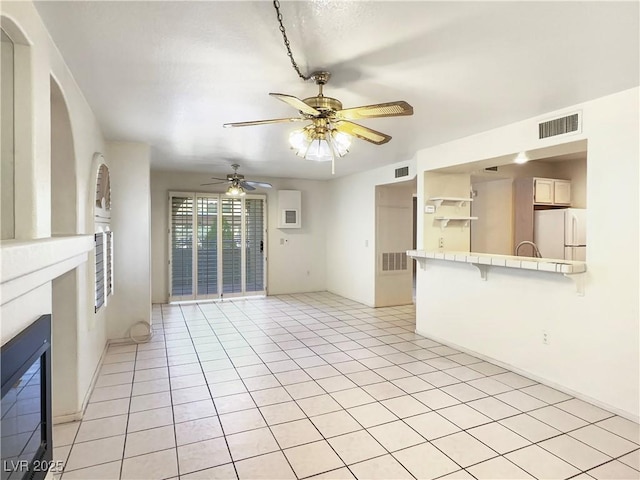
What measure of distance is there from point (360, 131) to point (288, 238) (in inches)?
212

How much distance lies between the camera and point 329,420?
8.79ft

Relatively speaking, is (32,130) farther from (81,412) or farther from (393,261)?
(393,261)

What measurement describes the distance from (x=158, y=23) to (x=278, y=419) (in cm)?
258

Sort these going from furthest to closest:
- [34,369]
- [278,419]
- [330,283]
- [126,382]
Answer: [330,283]
[126,382]
[278,419]
[34,369]

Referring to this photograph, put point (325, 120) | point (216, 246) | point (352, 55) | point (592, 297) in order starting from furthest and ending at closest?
1. point (216, 246)
2. point (592, 297)
3. point (325, 120)
4. point (352, 55)

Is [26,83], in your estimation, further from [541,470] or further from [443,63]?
[541,470]

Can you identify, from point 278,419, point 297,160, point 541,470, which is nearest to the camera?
point 541,470

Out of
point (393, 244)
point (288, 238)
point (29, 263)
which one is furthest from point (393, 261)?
point (29, 263)

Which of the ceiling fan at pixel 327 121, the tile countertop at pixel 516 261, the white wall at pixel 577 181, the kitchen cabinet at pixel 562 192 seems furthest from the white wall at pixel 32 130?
the white wall at pixel 577 181

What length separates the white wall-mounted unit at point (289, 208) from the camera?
7.53 m

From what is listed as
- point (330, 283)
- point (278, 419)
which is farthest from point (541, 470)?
point (330, 283)

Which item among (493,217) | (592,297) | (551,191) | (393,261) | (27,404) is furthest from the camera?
(393,261)

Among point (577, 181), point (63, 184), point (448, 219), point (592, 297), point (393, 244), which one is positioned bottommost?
point (592, 297)

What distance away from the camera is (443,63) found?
2271 millimetres
